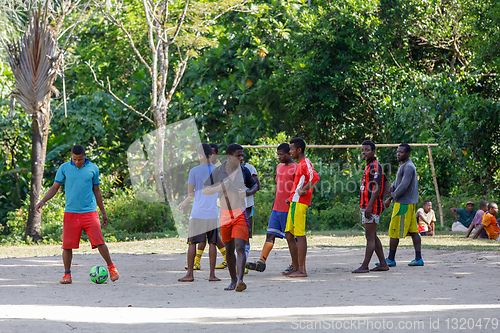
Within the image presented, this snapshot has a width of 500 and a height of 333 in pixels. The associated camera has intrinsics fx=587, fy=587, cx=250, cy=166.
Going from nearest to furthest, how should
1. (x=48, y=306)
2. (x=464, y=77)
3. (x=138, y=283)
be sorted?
(x=48, y=306) → (x=138, y=283) → (x=464, y=77)

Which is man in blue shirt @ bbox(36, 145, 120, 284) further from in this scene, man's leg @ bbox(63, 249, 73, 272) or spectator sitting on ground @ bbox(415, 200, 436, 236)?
spectator sitting on ground @ bbox(415, 200, 436, 236)

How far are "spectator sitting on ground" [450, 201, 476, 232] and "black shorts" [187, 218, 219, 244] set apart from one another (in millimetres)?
10069

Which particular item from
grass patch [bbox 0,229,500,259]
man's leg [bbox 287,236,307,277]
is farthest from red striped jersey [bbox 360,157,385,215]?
grass patch [bbox 0,229,500,259]

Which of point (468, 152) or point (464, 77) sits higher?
point (464, 77)

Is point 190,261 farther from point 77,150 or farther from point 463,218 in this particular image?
point 463,218

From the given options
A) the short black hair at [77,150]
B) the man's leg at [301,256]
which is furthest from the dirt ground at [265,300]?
the short black hair at [77,150]

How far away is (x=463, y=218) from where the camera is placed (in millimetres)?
15852

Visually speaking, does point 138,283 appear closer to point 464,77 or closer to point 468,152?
point 468,152

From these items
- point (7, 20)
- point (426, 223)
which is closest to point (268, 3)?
point (7, 20)

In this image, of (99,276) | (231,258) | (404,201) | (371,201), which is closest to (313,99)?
(404,201)

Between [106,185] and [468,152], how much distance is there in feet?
35.3

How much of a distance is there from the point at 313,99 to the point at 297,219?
13339 mm

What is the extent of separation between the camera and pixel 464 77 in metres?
19.2

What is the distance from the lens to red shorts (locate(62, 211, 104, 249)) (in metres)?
7.62
